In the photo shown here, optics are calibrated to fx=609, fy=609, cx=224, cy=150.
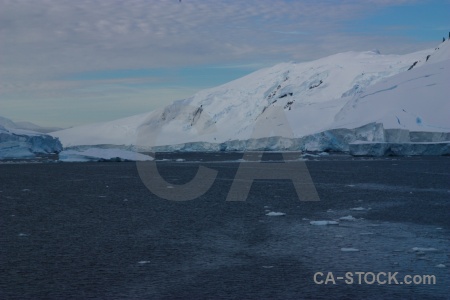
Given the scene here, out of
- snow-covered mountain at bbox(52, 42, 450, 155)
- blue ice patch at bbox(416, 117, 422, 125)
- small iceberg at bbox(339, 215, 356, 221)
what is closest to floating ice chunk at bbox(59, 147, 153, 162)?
snow-covered mountain at bbox(52, 42, 450, 155)

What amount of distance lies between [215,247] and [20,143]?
41.4 meters

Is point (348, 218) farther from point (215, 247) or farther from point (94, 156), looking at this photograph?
point (94, 156)

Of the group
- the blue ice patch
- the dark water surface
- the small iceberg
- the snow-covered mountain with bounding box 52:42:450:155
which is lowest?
the dark water surface

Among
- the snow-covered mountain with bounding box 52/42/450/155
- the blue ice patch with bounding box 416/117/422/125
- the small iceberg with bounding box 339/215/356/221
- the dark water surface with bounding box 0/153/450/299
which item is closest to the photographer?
the dark water surface with bounding box 0/153/450/299

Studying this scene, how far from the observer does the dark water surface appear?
591cm

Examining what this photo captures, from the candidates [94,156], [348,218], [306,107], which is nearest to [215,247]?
[348,218]

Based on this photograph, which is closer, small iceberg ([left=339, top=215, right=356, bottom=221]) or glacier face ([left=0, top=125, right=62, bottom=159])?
small iceberg ([left=339, top=215, right=356, bottom=221])

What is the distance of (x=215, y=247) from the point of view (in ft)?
26.9

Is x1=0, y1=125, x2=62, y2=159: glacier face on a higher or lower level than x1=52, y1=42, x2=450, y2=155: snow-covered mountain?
lower

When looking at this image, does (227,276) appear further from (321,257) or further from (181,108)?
(181,108)

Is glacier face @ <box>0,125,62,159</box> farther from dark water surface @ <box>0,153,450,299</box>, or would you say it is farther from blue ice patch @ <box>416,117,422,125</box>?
dark water surface @ <box>0,153,450,299</box>

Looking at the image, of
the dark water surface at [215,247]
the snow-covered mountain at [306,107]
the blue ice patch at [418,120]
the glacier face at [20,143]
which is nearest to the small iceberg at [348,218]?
the dark water surface at [215,247]

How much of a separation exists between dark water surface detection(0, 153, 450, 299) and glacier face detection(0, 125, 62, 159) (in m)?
32.0

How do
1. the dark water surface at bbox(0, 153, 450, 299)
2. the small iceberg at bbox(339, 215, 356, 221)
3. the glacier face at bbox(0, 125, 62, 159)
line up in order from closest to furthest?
1. the dark water surface at bbox(0, 153, 450, 299)
2. the small iceberg at bbox(339, 215, 356, 221)
3. the glacier face at bbox(0, 125, 62, 159)
